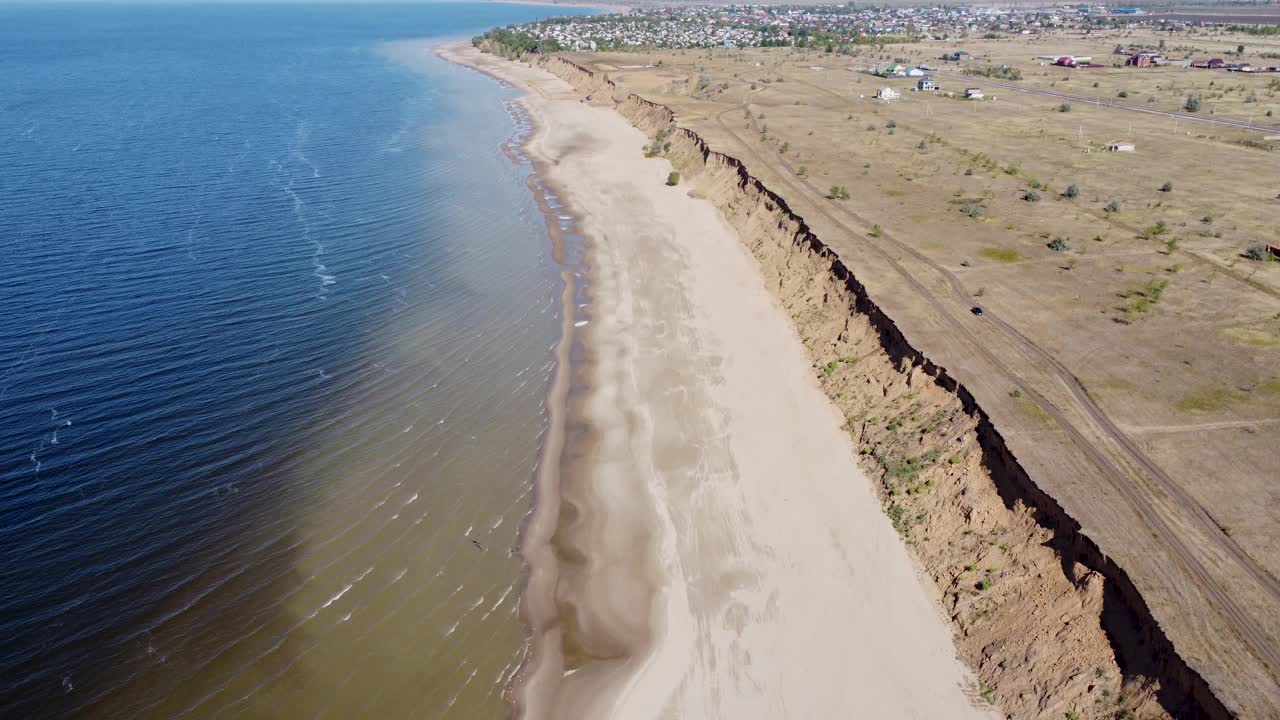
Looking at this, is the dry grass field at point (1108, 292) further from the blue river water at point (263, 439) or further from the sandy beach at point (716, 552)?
the blue river water at point (263, 439)

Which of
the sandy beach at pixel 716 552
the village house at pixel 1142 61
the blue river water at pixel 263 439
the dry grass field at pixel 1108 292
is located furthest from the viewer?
the village house at pixel 1142 61

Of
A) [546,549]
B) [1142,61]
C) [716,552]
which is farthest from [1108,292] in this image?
[1142,61]

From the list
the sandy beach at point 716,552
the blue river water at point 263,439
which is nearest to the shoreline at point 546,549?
the sandy beach at point 716,552

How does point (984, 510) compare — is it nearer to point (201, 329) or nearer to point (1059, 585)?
point (1059, 585)

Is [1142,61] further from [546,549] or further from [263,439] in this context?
[263,439]

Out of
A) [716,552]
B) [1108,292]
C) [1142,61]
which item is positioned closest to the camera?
[716,552]

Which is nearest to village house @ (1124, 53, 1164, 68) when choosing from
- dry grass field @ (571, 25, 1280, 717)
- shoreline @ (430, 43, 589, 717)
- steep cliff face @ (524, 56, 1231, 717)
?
dry grass field @ (571, 25, 1280, 717)
